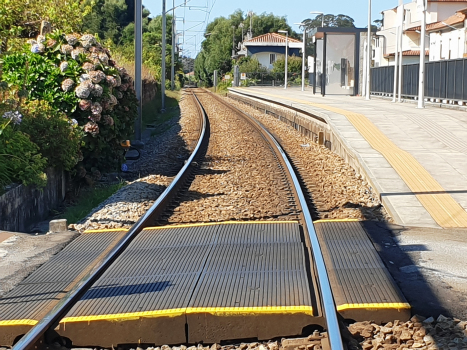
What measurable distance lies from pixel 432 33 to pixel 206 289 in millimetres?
46399

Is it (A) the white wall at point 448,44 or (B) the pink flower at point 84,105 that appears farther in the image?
(A) the white wall at point 448,44

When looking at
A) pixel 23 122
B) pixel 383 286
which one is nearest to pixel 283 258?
pixel 383 286

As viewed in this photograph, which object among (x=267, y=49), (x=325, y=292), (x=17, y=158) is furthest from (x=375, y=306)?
(x=267, y=49)

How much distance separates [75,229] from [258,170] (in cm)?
539

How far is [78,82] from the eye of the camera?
39.8 feet

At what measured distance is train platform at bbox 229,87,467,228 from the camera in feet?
28.9

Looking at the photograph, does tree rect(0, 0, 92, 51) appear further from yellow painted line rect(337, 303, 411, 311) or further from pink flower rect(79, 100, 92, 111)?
yellow painted line rect(337, 303, 411, 311)

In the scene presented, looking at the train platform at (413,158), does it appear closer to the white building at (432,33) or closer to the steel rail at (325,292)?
the steel rail at (325,292)

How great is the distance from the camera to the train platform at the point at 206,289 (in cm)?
472

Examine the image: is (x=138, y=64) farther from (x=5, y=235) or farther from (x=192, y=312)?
(x=192, y=312)

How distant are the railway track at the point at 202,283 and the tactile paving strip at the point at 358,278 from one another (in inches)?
5.0

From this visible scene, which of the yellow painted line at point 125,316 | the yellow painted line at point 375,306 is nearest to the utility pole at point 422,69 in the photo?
the yellow painted line at point 375,306

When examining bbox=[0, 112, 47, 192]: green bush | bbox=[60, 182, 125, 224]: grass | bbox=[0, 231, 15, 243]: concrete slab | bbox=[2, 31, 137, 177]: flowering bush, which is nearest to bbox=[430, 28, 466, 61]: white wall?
bbox=[2, 31, 137, 177]: flowering bush

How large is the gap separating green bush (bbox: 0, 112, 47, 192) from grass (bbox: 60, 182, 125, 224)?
27.5 inches
